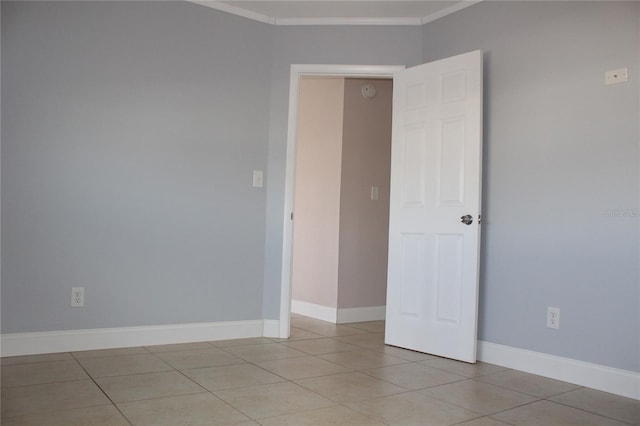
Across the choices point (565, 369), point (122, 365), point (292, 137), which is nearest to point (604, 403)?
point (565, 369)

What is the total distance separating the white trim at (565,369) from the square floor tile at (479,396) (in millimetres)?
438

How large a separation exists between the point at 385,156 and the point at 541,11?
2.14 m

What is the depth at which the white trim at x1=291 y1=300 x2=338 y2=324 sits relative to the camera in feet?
15.6

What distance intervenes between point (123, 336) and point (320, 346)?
1301 mm

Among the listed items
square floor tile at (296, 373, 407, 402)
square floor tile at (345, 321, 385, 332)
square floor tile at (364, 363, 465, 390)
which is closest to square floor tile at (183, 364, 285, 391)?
square floor tile at (296, 373, 407, 402)

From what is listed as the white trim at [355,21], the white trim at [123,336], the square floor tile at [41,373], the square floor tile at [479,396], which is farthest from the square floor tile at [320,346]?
the white trim at [355,21]

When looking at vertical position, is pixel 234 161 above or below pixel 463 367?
above

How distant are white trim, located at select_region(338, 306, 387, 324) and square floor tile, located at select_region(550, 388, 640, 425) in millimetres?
2288

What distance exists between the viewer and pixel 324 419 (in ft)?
7.16

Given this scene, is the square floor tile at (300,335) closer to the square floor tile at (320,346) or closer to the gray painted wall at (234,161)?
the square floor tile at (320,346)

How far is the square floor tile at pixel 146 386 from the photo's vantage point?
7.95 feet

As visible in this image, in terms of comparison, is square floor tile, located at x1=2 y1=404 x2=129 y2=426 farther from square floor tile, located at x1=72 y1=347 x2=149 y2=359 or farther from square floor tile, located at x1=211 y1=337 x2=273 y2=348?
square floor tile, located at x1=211 y1=337 x2=273 y2=348

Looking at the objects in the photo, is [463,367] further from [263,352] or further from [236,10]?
[236,10]

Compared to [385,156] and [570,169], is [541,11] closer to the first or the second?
[570,169]
